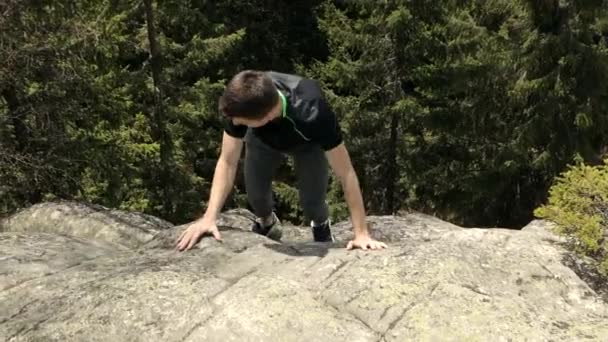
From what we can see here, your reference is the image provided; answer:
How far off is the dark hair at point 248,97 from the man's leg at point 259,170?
3.45 ft

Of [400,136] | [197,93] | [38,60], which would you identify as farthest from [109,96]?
[400,136]

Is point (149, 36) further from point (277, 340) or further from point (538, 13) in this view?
point (277, 340)

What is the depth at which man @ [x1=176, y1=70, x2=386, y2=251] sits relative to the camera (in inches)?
142

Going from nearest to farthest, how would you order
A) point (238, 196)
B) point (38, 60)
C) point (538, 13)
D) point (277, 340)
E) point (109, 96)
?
point (277, 340) → point (38, 60) → point (538, 13) → point (109, 96) → point (238, 196)

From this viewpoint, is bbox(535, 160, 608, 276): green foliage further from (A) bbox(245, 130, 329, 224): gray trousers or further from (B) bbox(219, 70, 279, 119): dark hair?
(B) bbox(219, 70, 279, 119): dark hair

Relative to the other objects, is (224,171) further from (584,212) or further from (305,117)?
(584,212)

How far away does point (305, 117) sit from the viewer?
13.3 ft

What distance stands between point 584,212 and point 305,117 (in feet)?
8.50

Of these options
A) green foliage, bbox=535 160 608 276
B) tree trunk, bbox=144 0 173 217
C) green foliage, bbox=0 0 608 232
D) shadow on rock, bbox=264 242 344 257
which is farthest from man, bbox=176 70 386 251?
tree trunk, bbox=144 0 173 217

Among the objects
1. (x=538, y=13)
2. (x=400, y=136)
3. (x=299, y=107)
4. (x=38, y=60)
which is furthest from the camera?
(x=400, y=136)

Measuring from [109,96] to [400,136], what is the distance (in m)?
7.64

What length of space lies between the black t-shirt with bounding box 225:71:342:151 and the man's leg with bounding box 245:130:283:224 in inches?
17.8

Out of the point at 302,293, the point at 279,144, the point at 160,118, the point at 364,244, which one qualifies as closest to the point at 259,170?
the point at 279,144

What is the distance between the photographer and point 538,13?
43.6 ft
